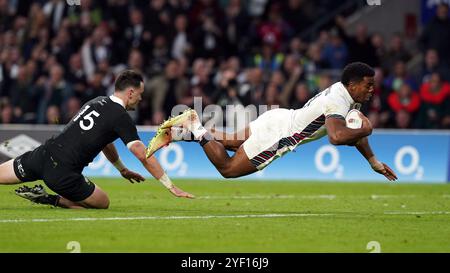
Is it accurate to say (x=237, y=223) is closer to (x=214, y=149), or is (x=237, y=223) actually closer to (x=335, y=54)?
(x=214, y=149)

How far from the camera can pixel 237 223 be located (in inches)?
485

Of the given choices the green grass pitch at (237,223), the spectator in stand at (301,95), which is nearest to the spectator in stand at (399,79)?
the spectator in stand at (301,95)

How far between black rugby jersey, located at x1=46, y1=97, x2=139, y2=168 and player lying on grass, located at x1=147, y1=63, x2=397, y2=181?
0.51 m

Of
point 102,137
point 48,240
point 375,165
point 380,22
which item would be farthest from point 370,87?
point 380,22

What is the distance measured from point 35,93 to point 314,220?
13822 millimetres

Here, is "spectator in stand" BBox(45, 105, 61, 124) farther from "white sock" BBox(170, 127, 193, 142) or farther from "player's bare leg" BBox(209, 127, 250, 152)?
"white sock" BBox(170, 127, 193, 142)

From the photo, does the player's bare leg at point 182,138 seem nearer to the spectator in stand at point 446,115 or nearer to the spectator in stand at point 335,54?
the spectator in stand at point 446,115

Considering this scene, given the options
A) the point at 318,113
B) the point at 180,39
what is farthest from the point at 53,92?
the point at 318,113

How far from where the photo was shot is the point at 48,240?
34.4ft

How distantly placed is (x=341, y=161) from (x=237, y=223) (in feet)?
32.8

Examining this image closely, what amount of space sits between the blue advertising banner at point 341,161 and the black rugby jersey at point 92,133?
8621 mm

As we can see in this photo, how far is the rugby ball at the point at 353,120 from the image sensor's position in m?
13.1

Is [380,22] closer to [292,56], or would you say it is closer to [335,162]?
[292,56]
